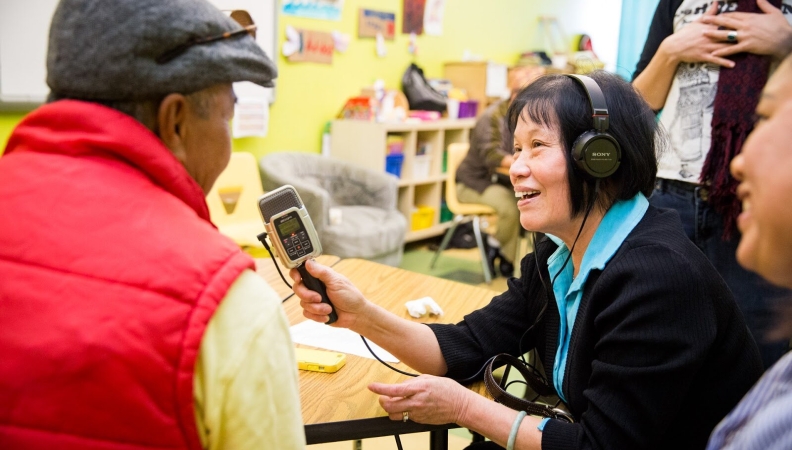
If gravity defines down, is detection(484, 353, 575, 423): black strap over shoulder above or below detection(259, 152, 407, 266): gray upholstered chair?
above

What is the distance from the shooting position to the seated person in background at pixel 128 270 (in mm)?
584

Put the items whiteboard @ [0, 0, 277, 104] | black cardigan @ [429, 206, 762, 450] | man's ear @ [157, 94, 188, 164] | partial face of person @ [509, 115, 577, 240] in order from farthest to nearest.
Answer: whiteboard @ [0, 0, 277, 104]
partial face of person @ [509, 115, 577, 240]
black cardigan @ [429, 206, 762, 450]
man's ear @ [157, 94, 188, 164]

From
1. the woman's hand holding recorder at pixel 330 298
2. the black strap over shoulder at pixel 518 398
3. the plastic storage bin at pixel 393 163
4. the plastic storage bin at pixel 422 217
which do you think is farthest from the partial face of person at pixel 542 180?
the plastic storage bin at pixel 422 217

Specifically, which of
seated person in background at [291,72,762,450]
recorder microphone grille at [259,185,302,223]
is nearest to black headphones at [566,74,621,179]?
seated person in background at [291,72,762,450]

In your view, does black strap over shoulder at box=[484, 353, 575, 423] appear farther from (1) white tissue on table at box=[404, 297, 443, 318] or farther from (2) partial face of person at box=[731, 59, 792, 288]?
(2) partial face of person at box=[731, 59, 792, 288]

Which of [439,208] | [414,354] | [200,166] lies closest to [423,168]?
[439,208]

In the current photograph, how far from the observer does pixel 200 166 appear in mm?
793

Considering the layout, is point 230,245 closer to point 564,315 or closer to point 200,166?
point 200,166

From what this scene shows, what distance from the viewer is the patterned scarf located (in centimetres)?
157

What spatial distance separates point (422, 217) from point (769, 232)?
14.3 ft

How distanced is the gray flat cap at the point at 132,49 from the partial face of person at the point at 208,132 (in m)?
0.04

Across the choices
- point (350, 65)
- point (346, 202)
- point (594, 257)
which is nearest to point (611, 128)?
point (594, 257)

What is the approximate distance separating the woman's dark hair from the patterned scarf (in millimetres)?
466

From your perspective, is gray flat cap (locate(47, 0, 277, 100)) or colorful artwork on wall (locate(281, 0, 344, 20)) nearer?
gray flat cap (locate(47, 0, 277, 100))
